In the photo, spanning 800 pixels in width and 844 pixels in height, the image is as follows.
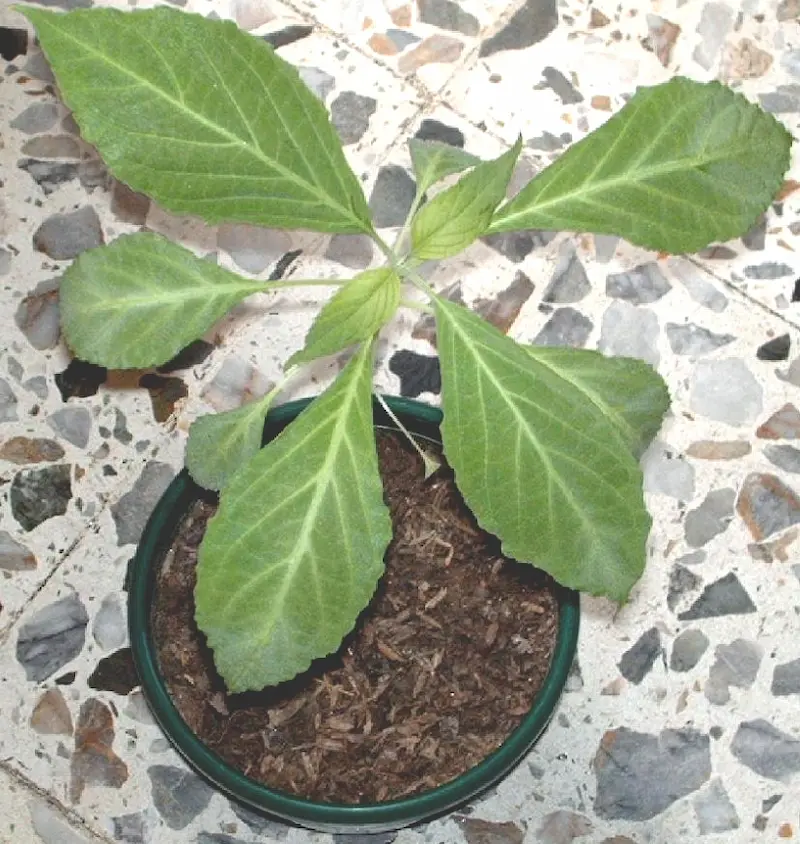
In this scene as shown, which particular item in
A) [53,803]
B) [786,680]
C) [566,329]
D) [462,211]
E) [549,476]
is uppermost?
[462,211]

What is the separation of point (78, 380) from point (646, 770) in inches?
28.5

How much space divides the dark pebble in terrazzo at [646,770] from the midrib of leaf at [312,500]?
0.54 metres

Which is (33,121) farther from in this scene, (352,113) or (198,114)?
(198,114)

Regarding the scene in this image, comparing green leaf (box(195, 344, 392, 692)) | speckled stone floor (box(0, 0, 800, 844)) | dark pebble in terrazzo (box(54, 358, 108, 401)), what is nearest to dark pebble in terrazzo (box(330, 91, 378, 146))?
speckled stone floor (box(0, 0, 800, 844))

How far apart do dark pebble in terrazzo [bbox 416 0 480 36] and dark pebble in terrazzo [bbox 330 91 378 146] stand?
0.40 ft

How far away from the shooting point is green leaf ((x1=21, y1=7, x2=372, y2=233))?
0.79m

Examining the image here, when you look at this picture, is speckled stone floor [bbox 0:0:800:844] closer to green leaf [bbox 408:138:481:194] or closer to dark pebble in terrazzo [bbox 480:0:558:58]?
dark pebble in terrazzo [bbox 480:0:558:58]

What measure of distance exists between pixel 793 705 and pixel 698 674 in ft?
0.34

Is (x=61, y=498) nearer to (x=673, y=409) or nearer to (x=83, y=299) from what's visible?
(x=83, y=299)

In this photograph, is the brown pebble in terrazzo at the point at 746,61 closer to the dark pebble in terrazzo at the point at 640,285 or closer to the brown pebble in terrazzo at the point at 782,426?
the dark pebble in terrazzo at the point at 640,285

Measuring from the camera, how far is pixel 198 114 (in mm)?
825

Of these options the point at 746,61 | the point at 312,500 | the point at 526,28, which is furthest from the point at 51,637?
the point at 746,61

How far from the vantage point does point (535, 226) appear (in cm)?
94

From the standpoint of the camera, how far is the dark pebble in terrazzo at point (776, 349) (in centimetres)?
136
